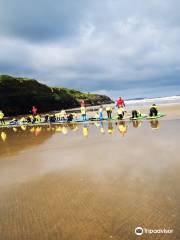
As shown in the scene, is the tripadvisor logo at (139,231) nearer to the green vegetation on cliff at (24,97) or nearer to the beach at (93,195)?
the beach at (93,195)

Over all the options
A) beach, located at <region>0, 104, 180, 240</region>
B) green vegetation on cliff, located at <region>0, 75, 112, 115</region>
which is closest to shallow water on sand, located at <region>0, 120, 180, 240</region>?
beach, located at <region>0, 104, 180, 240</region>

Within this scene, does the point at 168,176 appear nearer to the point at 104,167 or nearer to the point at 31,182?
the point at 104,167

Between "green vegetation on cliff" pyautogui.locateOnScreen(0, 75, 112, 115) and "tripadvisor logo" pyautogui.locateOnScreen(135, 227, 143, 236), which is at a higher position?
"green vegetation on cliff" pyautogui.locateOnScreen(0, 75, 112, 115)

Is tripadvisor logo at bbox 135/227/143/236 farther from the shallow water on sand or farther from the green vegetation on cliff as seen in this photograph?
the green vegetation on cliff

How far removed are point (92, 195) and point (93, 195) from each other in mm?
23

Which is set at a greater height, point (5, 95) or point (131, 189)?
point (5, 95)

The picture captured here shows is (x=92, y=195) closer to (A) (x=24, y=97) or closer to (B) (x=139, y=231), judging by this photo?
(B) (x=139, y=231)

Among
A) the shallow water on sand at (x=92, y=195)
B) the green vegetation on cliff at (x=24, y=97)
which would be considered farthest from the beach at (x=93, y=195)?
the green vegetation on cliff at (x=24, y=97)

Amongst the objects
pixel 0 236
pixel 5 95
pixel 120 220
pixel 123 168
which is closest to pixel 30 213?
pixel 0 236

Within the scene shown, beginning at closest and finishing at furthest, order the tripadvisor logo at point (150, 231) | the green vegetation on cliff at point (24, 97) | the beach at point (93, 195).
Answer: the tripadvisor logo at point (150, 231), the beach at point (93, 195), the green vegetation on cliff at point (24, 97)

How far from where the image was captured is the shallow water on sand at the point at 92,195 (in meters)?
4.42

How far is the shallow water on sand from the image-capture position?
4422 millimetres

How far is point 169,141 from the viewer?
11.1 metres

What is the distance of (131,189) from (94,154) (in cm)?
430
